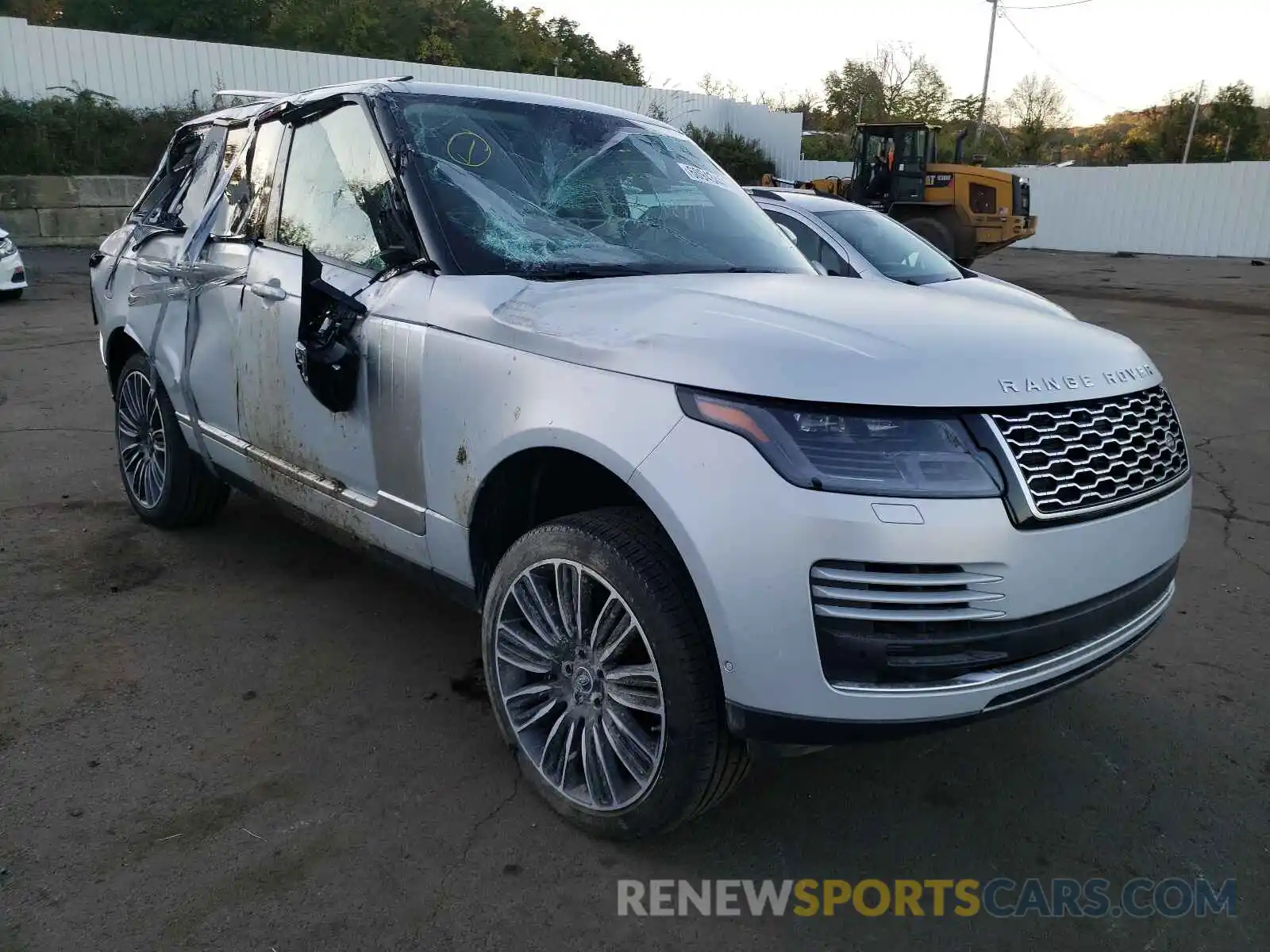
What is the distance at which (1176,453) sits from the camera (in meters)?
2.59

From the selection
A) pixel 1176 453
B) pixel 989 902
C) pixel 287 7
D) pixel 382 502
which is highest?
pixel 287 7

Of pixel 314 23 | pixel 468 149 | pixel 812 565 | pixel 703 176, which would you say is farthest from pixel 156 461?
pixel 314 23

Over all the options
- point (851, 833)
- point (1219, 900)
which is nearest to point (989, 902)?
point (851, 833)

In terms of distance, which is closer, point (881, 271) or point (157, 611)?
point (157, 611)

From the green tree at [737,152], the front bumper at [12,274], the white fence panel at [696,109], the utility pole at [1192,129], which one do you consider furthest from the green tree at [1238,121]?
the front bumper at [12,274]

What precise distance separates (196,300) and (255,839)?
7.61 feet

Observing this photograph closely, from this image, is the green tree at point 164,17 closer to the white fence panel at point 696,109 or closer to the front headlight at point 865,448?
the white fence panel at point 696,109

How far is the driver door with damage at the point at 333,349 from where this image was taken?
296 centimetres

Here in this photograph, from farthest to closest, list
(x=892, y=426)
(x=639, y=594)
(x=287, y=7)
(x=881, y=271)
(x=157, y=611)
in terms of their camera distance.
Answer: (x=287, y=7)
(x=881, y=271)
(x=157, y=611)
(x=639, y=594)
(x=892, y=426)

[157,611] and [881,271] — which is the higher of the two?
[881,271]

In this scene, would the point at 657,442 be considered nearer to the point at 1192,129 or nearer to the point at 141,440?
the point at 141,440

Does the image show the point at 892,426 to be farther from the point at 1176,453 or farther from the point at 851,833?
the point at 851,833

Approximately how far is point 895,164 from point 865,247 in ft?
35.8

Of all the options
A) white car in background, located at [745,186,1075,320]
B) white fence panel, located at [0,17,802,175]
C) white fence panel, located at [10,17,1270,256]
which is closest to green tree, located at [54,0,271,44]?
white fence panel, located at [10,17,1270,256]
